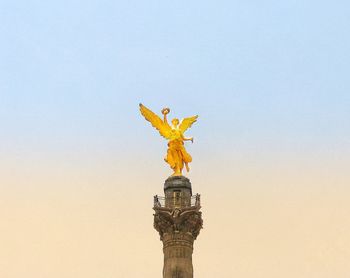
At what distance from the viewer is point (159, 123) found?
164 ft

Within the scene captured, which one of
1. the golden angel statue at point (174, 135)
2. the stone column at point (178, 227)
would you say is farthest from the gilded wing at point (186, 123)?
the stone column at point (178, 227)

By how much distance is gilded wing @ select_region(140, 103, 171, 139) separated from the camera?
49906mm

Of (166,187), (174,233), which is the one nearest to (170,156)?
(166,187)

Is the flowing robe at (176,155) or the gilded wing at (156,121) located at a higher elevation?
the gilded wing at (156,121)

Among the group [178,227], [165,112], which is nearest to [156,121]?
[165,112]

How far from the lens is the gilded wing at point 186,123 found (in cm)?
5028

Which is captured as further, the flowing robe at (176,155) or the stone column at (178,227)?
the flowing robe at (176,155)

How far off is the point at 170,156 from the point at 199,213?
4.84m

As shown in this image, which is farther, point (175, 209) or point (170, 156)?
point (170, 156)

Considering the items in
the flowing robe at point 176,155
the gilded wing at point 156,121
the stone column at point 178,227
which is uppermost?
the gilded wing at point 156,121

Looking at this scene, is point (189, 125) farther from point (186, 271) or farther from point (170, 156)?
point (186, 271)

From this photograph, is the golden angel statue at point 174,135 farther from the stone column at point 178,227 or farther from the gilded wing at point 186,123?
the stone column at point 178,227

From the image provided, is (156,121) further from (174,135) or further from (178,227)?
(178,227)

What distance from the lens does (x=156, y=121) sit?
5022 centimetres
